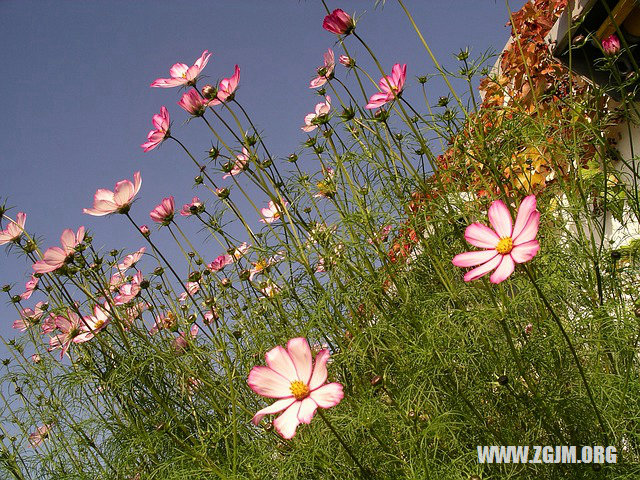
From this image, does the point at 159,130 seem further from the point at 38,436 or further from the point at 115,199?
the point at 38,436

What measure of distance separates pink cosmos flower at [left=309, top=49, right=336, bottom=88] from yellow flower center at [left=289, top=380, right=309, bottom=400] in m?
0.98

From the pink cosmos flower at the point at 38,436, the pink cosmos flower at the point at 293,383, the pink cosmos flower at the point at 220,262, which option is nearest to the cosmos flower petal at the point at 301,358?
the pink cosmos flower at the point at 293,383

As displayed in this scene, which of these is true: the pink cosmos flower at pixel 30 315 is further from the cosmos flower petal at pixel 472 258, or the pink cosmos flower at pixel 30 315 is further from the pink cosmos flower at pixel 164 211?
the cosmos flower petal at pixel 472 258

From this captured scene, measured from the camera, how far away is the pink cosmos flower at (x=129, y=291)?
5.68ft

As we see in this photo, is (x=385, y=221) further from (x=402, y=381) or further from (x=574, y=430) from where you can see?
(x=574, y=430)

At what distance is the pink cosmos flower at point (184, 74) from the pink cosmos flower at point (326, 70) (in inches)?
12.1

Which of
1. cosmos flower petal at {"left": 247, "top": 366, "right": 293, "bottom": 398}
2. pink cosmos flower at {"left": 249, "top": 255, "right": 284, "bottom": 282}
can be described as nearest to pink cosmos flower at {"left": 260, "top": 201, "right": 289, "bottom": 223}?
pink cosmos flower at {"left": 249, "top": 255, "right": 284, "bottom": 282}

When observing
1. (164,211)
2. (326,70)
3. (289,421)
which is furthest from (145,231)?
(289,421)

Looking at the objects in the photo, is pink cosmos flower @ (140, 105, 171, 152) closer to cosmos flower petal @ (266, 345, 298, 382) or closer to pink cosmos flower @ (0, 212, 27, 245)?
pink cosmos flower @ (0, 212, 27, 245)

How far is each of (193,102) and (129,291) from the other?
65 centimetres

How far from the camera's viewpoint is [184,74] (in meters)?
1.60

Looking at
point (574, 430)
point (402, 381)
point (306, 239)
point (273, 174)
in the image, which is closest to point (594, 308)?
point (574, 430)

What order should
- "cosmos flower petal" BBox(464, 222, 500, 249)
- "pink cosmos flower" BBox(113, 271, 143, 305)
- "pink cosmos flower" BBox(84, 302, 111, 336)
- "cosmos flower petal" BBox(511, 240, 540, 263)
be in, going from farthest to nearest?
"pink cosmos flower" BBox(113, 271, 143, 305) < "pink cosmos flower" BBox(84, 302, 111, 336) < "cosmos flower petal" BBox(464, 222, 500, 249) < "cosmos flower petal" BBox(511, 240, 540, 263)

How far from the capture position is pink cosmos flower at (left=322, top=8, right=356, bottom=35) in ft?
4.61
